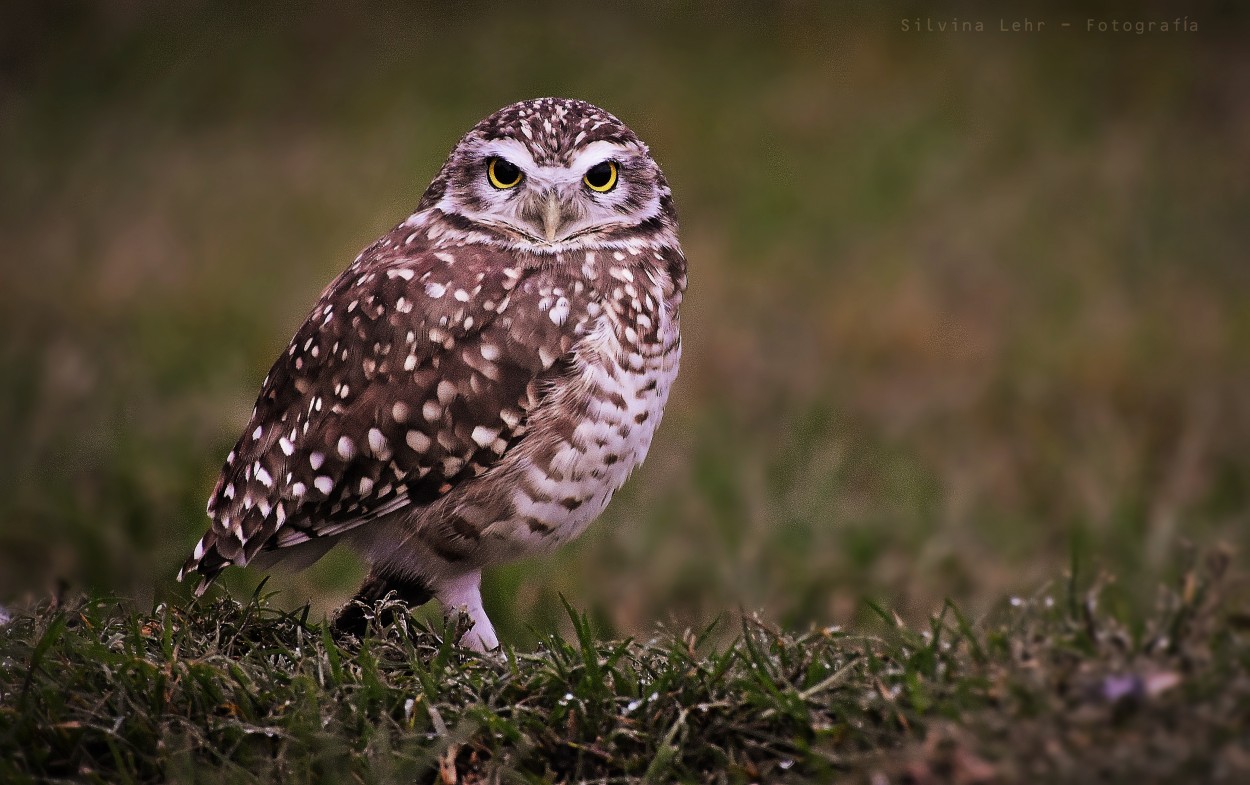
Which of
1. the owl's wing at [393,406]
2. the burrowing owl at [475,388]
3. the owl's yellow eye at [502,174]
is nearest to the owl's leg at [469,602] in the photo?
the burrowing owl at [475,388]

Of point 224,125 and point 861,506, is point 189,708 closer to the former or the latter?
point 861,506

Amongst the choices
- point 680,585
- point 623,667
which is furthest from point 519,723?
point 680,585

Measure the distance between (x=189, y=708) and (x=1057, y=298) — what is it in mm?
5277

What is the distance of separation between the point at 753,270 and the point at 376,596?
14.0 ft

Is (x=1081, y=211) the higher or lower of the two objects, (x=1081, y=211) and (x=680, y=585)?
the higher

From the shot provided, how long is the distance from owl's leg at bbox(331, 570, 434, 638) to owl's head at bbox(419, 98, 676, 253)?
0.76 m

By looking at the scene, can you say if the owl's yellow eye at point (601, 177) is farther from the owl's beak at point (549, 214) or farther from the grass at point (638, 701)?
the grass at point (638, 701)

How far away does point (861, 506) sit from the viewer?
4793mm

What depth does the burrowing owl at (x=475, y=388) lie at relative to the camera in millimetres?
2713

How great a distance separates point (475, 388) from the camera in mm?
2727

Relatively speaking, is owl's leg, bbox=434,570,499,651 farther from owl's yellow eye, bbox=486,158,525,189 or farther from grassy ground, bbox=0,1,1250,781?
owl's yellow eye, bbox=486,158,525,189

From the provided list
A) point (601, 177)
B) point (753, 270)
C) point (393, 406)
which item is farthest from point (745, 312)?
point (393, 406)

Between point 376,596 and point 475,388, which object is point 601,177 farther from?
point 376,596

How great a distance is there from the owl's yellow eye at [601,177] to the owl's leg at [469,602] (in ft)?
2.83
